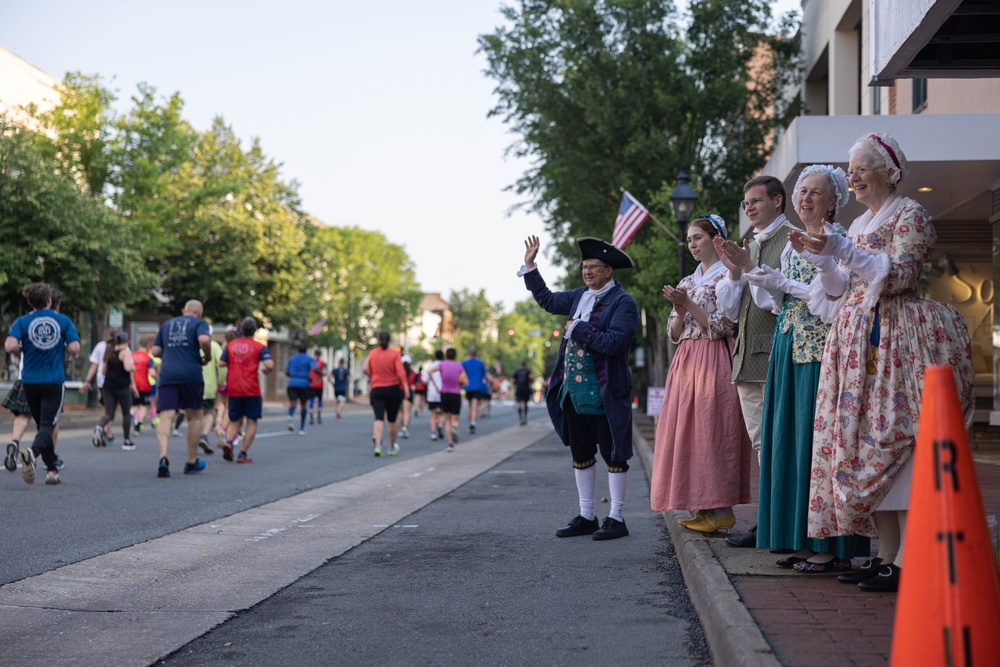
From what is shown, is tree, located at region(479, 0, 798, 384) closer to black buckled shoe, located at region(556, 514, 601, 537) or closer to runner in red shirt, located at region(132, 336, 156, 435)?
runner in red shirt, located at region(132, 336, 156, 435)

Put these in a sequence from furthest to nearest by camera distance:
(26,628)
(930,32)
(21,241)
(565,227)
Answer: (565,227)
(21,241)
(930,32)
(26,628)

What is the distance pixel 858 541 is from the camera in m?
5.17

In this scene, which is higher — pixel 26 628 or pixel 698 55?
pixel 698 55

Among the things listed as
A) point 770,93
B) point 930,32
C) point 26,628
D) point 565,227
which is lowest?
point 26,628

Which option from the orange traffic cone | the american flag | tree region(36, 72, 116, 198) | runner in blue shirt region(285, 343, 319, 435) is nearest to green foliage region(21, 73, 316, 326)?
tree region(36, 72, 116, 198)

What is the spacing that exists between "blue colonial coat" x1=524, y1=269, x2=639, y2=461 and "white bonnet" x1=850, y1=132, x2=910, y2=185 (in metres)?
2.49

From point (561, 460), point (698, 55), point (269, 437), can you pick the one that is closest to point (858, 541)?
point (561, 460)

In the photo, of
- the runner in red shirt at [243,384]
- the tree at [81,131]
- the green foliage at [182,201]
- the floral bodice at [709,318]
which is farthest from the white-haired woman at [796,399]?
the tree at [81,131]

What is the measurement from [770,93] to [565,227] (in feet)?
21.4

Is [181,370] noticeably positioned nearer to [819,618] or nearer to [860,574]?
[860,574]

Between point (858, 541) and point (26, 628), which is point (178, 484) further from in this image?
point (858, 541)

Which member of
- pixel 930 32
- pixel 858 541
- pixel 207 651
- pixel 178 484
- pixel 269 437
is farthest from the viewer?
pixel 269 437

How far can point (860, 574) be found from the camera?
493cm

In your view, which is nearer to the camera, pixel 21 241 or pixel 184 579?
pixel 184 579
